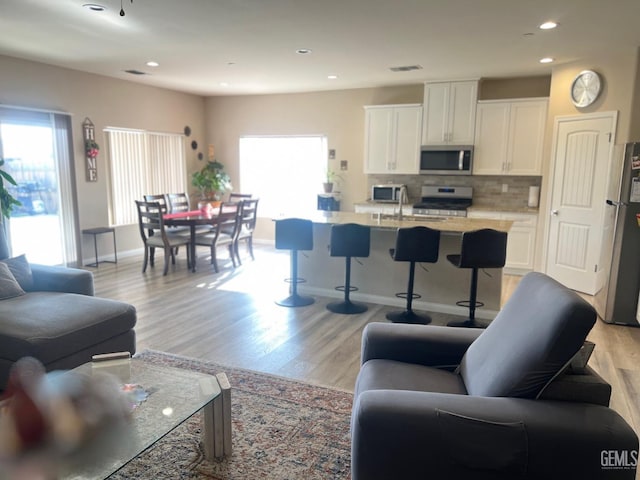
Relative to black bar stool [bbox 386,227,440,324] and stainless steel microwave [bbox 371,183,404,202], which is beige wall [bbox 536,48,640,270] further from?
black bar stool [bbox 386,227,440,324]

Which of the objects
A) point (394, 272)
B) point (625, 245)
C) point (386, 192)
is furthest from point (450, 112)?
point (625, 245)

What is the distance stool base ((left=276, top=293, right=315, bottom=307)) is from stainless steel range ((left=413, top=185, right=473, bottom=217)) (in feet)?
8.25

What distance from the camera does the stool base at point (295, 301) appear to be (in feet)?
15.5

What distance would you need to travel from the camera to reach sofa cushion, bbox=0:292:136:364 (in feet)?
8.51

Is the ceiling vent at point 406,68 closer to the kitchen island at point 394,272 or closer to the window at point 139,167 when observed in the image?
the kitchen island at point 394,272

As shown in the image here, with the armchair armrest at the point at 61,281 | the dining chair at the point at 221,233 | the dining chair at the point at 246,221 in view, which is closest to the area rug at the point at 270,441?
the armchair armrest at the point at 61,281

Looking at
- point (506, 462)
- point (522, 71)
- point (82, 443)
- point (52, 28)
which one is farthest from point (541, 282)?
Answer: point (522, 71)

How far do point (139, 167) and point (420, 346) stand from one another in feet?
20.6

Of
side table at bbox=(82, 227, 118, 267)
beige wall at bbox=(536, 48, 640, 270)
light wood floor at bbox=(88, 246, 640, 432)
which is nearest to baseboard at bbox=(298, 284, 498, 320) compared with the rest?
light wood floor at bbox=(88, 246, 640, 432)

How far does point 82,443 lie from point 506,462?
5.09ft

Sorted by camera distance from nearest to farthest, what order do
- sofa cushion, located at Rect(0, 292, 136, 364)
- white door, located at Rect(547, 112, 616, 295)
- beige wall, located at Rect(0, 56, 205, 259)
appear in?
sofa cushion, located at Rect(0, 292, 136, 364) → white door, located at Rect(547, 112, 616, 295) → beige wall, located at Rect(0, 56, 205, 259)

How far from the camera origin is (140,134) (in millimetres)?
7188

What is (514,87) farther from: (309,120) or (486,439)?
(486,439)

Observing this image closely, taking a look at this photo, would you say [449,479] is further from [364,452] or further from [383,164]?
[383,164]
